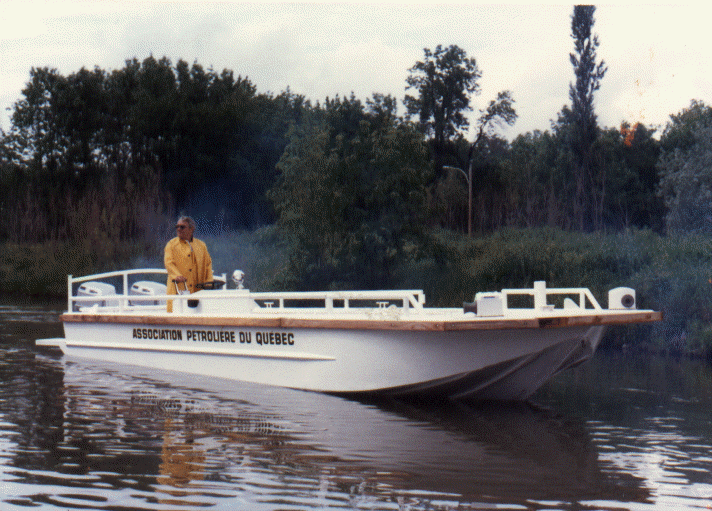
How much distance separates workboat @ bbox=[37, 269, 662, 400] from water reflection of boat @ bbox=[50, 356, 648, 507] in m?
0.26

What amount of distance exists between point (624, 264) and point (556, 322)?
10.5 metres

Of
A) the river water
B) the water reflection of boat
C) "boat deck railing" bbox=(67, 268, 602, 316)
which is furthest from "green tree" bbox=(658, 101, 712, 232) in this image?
the water reflection of boat

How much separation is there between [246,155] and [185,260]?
38219 mm

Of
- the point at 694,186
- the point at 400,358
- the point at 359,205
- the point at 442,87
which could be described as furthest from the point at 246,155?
the point at 400,358

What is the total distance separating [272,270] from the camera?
24.6m

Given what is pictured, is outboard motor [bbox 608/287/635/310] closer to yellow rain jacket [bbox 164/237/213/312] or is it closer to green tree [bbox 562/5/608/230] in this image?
yellow rain jacket [bbox 164/237/213/312]

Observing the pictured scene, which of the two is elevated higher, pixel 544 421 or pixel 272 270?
pixel 272 270

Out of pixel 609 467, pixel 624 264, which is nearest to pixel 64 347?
pixel 609 467

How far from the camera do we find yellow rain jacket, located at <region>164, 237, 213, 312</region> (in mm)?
11688

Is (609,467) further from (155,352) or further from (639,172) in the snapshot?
(639,172)

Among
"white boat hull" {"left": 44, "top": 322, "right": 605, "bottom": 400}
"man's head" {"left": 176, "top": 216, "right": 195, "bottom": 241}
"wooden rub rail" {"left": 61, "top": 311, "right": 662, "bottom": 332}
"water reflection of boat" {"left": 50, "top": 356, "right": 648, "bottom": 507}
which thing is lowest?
"water reflection of boat" {"left": 50, "top": 356, "right": 648, "bottom": 507}

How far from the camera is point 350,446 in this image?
7.60m

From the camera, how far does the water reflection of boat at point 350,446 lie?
624cm

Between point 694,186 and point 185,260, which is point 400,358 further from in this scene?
point 694,186
